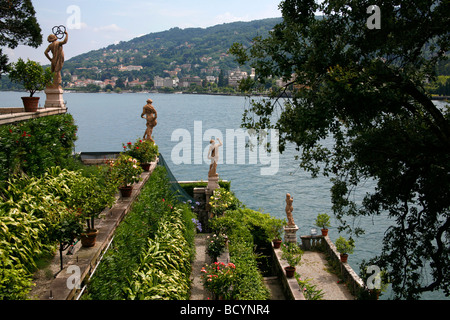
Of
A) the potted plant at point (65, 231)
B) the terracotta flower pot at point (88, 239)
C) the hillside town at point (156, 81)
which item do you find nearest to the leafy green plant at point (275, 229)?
the terracotta flower pot at point (88, 239)

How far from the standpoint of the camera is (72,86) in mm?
153250

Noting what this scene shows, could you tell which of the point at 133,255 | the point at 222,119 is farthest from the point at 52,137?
the point at 222,119

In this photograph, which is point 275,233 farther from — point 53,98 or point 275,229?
point 53,98

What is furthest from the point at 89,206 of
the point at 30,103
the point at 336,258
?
the point at 336,258

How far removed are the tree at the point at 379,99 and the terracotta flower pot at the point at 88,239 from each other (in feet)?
13.2

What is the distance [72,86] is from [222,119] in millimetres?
89026

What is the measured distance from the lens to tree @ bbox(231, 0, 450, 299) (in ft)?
20.3

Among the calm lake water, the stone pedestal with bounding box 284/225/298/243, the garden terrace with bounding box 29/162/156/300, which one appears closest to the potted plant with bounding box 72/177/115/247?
the garden terrace with bounding box 29/162/156/300

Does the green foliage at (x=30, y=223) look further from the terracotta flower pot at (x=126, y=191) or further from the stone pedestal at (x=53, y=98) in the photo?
the stone pedestal at (x=53, y=98)

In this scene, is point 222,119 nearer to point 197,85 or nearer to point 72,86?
point 197,85

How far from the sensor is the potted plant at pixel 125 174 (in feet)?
34.0

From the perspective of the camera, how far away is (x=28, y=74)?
40.0 feet
